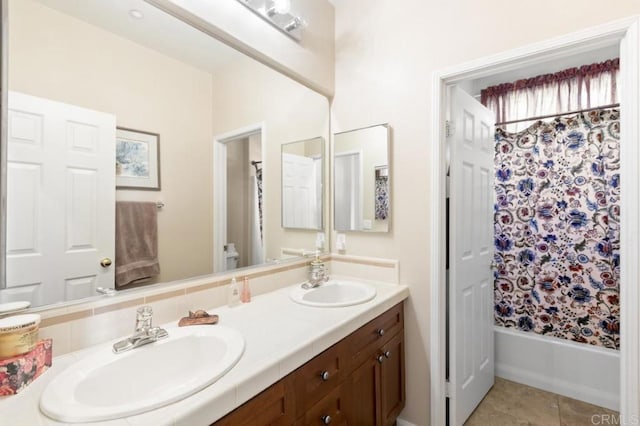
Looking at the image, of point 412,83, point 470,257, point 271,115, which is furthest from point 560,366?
point 271,115

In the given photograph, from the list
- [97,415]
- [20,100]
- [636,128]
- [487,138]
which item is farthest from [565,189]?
[20,100]

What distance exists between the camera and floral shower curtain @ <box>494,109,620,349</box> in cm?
215

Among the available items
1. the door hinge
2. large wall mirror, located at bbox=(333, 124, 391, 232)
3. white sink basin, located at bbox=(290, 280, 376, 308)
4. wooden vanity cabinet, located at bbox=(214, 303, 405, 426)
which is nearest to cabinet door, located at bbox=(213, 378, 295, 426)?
wooden vanity cabinet, located at bbox=(214, 303, 405, 426)

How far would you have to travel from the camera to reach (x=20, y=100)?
0.91 meters

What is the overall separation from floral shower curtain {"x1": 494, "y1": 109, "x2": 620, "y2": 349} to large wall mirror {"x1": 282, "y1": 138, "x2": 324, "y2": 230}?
1608 millimetres

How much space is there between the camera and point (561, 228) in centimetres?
232

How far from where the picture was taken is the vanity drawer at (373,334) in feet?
4.28

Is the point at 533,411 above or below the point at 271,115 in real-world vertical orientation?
below

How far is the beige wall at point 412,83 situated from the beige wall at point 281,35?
5.3 inches

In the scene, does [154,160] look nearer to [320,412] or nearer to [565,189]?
[320,412]

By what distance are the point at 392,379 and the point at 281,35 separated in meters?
1.98

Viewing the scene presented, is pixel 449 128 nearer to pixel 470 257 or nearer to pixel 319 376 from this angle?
pixel 470 257

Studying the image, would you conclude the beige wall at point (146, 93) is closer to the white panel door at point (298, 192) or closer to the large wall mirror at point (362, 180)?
the white panel door at point (298, 192)

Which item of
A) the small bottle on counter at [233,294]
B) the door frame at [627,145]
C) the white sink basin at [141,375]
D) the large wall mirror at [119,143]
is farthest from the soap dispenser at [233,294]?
the door frame at [627,145]
